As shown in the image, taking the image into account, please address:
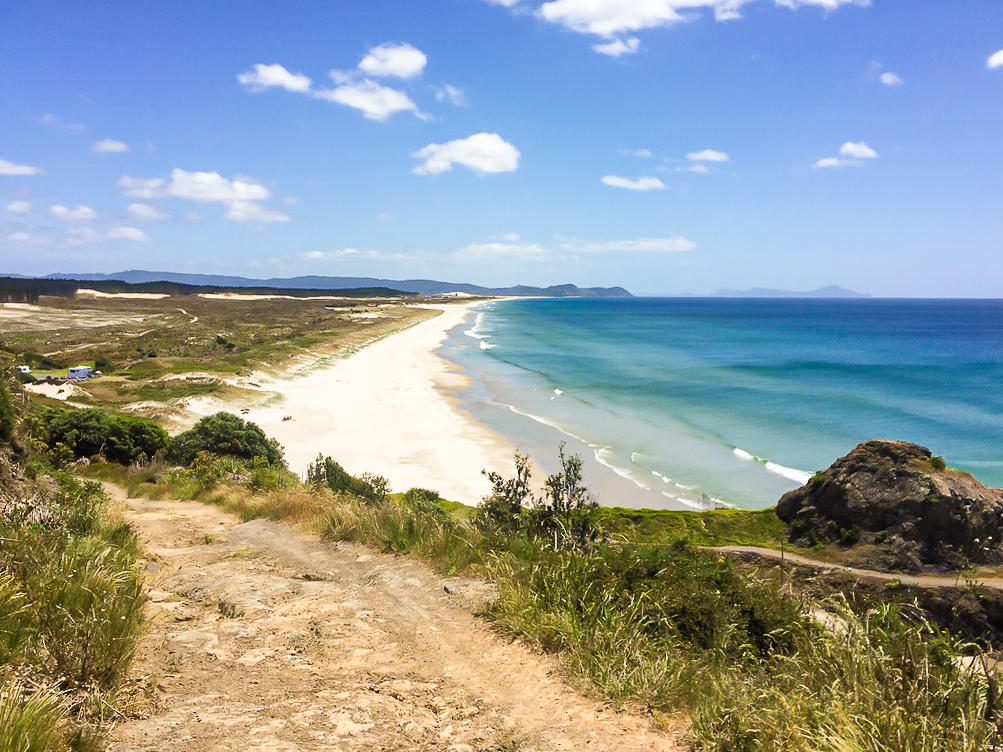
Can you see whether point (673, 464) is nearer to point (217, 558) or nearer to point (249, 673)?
point (217, 558)

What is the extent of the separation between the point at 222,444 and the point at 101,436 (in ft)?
12.3

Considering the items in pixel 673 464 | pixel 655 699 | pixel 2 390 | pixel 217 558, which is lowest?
pixel 673 464

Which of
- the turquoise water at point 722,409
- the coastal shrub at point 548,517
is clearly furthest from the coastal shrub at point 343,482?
the turquoise water at point 722,409

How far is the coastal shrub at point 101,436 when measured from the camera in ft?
67.8

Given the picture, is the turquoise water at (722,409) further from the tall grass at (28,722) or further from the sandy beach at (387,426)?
the tall grass at (28,722)

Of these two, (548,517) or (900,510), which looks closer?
(548,517)

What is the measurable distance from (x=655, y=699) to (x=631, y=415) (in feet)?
119

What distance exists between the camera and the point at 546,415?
130 feet

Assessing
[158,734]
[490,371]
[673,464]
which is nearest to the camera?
[158,734]

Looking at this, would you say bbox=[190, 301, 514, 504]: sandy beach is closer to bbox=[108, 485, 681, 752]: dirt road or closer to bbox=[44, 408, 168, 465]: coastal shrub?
bbox=[44, 408, 168, 465]: coastal shrub

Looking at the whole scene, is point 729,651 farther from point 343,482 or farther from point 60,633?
point 343,482

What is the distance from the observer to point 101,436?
69.9 ft

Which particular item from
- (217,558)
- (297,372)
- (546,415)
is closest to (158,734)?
(217,558)

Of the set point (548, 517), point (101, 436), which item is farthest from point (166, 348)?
point (548, 517)
